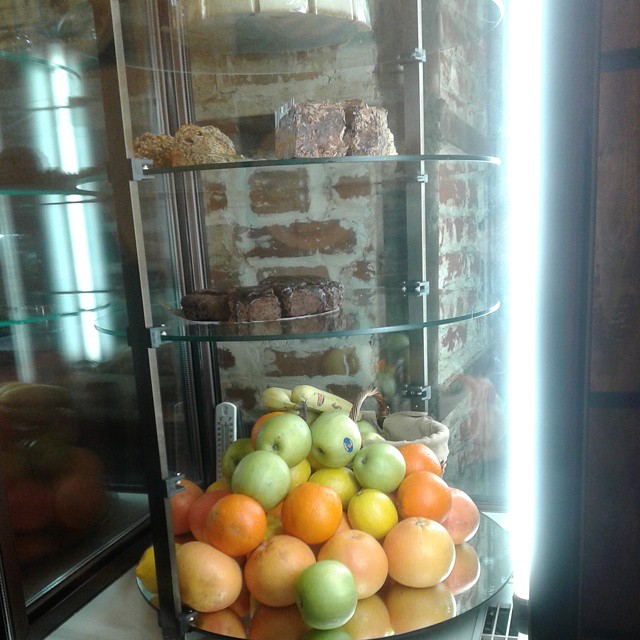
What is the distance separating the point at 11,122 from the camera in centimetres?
76

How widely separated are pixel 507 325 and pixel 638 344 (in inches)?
10.6

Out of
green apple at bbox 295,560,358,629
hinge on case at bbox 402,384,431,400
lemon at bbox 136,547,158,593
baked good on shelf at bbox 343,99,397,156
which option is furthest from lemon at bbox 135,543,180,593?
baked good on shelf at bbox 343,99,397,156

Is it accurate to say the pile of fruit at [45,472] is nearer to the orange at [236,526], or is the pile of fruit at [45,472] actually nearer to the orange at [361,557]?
Result: the orange at [236,526]

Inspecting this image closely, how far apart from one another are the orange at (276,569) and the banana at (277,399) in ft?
0.82

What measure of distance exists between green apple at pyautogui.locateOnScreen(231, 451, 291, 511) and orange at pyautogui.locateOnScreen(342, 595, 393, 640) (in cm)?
15

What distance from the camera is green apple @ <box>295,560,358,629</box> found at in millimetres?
629

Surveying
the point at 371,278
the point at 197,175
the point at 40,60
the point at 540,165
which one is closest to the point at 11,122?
the point at 40,60

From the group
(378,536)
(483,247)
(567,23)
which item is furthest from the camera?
(483,247)

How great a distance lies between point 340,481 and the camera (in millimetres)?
786

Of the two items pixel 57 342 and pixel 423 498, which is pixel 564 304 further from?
pixel 57 342

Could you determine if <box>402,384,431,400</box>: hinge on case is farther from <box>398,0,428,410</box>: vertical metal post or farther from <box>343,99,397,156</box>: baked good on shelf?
<box>343,99,397,156</box>: baked good on shelf

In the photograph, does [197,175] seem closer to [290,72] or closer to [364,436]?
[290,72]

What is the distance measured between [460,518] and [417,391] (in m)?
0.23

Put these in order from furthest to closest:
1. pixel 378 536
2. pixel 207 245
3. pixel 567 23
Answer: pixel 207 245 < pixel 378 536 < pixel 567 23
